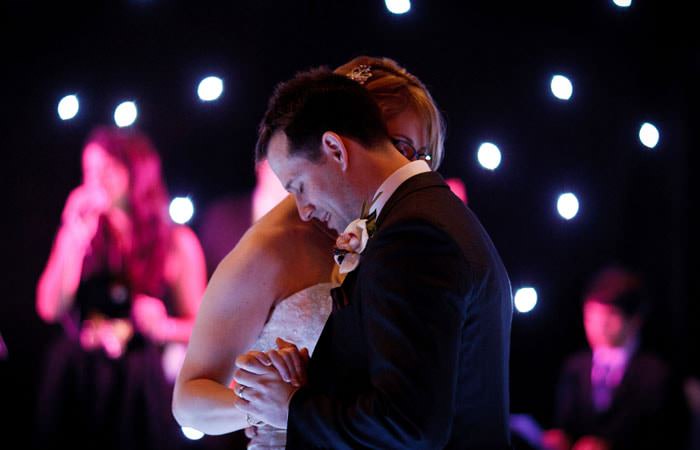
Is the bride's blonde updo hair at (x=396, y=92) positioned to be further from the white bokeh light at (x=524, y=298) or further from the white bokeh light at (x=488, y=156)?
the white bokeh light at (x=524, y=298)

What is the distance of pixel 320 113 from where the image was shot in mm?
1616

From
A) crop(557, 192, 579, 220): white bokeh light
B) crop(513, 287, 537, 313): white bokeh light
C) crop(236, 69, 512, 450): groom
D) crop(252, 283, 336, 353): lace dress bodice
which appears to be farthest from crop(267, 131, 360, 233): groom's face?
crop(557, 192, 579, 220): white bokeh light

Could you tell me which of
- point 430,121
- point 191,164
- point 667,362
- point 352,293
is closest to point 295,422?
point 352,293

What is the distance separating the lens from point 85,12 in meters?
4.21

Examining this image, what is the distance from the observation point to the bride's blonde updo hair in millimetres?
2191

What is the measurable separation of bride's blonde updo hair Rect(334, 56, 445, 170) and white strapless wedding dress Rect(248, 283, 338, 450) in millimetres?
497

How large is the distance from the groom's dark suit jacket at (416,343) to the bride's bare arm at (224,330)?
524 mm

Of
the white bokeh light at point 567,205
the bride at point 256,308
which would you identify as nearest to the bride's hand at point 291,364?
the bride at point 256,308

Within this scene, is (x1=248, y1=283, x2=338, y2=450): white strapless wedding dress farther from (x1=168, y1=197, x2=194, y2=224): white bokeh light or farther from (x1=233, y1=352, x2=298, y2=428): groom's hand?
(x1=168, y1=197, x2=194, y2=224): white bokeh light

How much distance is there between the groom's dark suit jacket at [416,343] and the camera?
1.24 m

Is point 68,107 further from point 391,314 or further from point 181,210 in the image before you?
point 391,314

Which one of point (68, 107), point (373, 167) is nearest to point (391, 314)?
point (373, 167)

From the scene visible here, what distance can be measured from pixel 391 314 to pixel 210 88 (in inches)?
119

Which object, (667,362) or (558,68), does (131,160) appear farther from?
(667,362)
